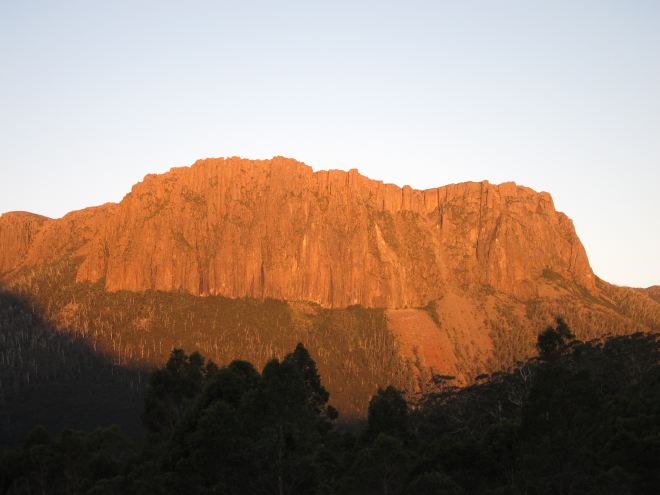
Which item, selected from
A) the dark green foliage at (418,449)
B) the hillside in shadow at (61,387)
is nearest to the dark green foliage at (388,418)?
the dark green foliage at (418,449)

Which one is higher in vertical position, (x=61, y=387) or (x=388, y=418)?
(x=388, y=418)

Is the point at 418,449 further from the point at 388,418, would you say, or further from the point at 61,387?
the point at 61,387

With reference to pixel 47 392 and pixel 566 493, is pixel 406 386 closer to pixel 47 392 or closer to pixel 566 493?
pixel 47 392

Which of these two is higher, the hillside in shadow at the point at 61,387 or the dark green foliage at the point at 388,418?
the dark green foliage at the point at 388,418

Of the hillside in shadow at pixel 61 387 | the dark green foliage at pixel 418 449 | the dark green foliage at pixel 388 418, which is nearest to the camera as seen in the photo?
the dark green foliage at pixel 418 449

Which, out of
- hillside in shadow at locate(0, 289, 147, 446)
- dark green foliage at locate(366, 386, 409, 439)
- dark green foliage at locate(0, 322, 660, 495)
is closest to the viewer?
dark green foliage at locate(0, 322, 660, 495)

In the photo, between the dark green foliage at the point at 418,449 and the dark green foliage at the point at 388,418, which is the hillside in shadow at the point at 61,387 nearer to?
the dark green foliage at the point at 388,418

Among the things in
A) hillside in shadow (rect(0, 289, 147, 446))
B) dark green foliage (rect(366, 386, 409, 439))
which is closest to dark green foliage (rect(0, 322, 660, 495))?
dark green foliage (rect(366, 386, 409, 439))

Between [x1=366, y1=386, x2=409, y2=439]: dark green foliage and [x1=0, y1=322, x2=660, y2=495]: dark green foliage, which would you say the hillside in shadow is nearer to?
[x1=366, y1=386, x2=409, y2=439]: dark green foliage

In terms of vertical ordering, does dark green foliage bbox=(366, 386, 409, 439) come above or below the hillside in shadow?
above

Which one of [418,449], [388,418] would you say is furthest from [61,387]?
[418,449]

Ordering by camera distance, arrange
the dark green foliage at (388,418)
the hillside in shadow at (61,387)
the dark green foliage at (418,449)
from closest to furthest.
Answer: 1. the dark green foliage at (418,449)
2. the dark green foliage at (388,418)
3. the hillside in shadow at (61,387)

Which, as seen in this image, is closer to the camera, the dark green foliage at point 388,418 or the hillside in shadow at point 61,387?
the dark green foliage at point 388,418

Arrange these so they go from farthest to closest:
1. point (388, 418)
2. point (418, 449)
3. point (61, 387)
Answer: point (61, 387), point (388, 418), point (418, 449)
